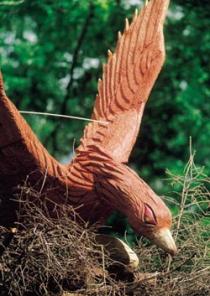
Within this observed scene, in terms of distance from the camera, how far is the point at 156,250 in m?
3.84

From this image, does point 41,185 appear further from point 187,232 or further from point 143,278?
point 187,232

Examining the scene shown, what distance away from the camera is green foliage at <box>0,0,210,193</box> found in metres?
8.19

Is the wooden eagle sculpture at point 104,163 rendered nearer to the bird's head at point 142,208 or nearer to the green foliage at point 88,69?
the bird's head at point 142,208

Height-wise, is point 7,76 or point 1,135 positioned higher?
point 1,135

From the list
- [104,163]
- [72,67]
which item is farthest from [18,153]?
[72,67]

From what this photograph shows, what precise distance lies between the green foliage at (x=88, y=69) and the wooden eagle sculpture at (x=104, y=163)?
4.22 m

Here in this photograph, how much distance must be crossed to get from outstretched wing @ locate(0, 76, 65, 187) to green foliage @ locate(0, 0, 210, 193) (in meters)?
4.71

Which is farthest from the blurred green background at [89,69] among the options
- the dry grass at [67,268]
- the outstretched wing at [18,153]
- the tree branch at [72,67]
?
the outstretched wing at [18,153]

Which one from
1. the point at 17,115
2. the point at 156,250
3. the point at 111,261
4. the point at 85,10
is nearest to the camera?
the point at 17,115

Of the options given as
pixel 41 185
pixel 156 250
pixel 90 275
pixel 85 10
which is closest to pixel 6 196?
pixel 41 185

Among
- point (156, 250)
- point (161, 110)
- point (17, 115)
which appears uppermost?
point (17, 115)

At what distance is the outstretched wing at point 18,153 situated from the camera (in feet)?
10.7

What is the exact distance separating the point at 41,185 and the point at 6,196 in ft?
0.34

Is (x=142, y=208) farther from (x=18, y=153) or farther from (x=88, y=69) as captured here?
(x=88, y=69)
